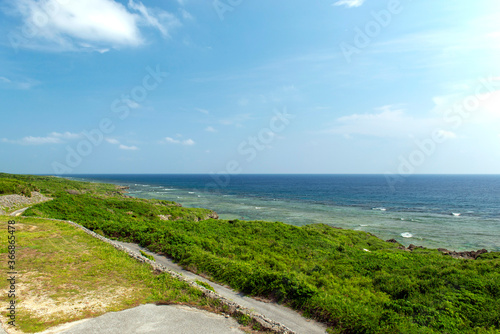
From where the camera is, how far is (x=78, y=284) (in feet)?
39.1

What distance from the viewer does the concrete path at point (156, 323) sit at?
337 inches

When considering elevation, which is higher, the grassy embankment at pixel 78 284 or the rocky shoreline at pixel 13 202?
the rocky shoreline at pixel 13 202

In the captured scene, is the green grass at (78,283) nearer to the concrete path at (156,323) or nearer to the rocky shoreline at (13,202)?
the concrete path at (156,323)

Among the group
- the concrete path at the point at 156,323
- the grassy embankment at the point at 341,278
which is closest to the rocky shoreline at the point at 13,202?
the grassy embankment at the point at 341,278

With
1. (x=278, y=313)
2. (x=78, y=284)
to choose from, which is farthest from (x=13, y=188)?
(x=278, y=313)

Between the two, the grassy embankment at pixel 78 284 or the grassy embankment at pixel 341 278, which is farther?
the grassy embankment at pixel 341 278

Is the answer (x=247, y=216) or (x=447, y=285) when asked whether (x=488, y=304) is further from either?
(x=247, y=216)

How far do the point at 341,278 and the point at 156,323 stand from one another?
37.0ft

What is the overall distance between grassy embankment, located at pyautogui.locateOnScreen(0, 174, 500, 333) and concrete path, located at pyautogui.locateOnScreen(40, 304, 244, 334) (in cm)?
357

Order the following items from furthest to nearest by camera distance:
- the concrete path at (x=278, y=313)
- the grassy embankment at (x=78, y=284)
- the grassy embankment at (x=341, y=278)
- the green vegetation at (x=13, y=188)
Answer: the green vegetation at (x=13, y=188) → the grassy embankment at (x=341, y=278) → the concrete path at (x=278, y=313) → the grassy embankment at (x=78, y=284)

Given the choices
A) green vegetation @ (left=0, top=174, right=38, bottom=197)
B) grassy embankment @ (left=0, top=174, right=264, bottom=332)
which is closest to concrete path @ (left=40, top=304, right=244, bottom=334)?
grassy embankment @ (left=0, top=174, right=264, bottom=332)

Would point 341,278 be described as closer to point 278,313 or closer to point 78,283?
point 278,313

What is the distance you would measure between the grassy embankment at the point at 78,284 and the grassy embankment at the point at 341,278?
325 centimetres

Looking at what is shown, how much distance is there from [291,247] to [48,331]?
738 inches
